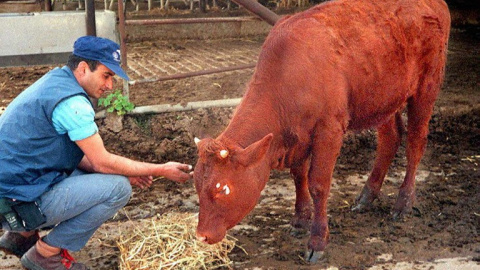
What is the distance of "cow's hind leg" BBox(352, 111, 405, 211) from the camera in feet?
18.6

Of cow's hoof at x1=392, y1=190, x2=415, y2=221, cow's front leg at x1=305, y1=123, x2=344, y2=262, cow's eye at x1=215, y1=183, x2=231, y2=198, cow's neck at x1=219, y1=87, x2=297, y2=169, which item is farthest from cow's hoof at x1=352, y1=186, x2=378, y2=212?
cow's eye at x1=215, y1=183, x2=231, y2=198

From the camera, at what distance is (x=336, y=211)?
18.3ft

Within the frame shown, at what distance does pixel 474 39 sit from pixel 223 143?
8.46m

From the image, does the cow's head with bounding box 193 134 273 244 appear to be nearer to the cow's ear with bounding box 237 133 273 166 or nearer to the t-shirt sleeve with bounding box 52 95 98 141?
the cow's ear with bounding box 237 133 273 166

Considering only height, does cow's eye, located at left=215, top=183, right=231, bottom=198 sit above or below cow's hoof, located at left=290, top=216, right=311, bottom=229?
above

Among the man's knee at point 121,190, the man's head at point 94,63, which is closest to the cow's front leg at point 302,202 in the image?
the man's knee at point 121,190

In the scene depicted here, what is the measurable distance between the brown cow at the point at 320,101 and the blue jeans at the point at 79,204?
0.60m

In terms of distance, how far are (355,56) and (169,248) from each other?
1.94 m

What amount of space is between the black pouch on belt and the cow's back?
65.6 inches

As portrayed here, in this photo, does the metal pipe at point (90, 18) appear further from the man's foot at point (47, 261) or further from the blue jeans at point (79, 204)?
the man's foot at point (47, 261)

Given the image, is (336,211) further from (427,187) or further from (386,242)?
(427,187)

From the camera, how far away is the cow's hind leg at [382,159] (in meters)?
5.67

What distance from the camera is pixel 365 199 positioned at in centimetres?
566

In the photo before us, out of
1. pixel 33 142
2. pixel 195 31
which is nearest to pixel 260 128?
pixel 33 142
